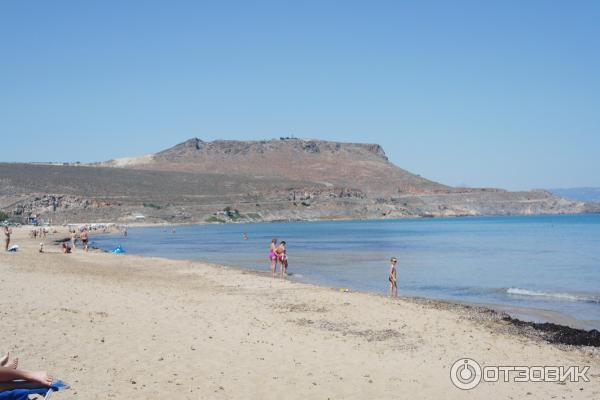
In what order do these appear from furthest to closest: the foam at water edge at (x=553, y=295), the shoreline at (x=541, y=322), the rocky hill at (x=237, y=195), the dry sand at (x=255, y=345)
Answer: the rocky hill at (x=237, y=195) < the foam at water edge at (x=553, y=295) < the shoreline at (x=541, y=322) < the dry sand at (x=255, y=345)

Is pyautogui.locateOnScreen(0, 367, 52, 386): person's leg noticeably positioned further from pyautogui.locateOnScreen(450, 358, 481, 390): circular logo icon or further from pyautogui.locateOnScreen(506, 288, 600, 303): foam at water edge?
pyautogui.locateOnScreen(506, 288, 600, 303): foam at water edge

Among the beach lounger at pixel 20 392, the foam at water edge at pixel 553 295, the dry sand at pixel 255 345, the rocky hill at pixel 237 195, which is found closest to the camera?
the beach lounger at pixel 20 392

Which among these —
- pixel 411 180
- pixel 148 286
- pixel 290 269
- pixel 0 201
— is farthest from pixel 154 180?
pixel 148 286

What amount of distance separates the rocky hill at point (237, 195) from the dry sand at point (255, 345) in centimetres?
8337

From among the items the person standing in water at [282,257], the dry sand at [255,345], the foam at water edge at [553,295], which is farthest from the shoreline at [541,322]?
the person standing in water at [282,257]

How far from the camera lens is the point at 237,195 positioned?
453 ft

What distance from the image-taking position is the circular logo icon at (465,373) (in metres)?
8.43

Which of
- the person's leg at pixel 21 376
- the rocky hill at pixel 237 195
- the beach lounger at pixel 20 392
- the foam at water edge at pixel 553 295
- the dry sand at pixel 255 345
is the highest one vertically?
the rocky hill at pixel 237 195

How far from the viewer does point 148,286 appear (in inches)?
701

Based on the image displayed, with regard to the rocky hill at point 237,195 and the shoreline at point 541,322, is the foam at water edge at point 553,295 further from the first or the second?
the rocky hill at point 237,195

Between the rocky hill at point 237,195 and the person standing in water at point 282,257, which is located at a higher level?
the rocky hill at point 237,195

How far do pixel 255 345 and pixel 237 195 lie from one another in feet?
423

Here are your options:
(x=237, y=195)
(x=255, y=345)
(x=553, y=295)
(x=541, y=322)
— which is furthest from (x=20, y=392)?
(x=237, y=195)

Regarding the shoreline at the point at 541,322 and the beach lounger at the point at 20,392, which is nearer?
the beach lounger at the point at 20,392
